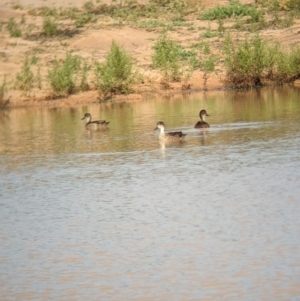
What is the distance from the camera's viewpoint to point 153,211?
44.2 ft

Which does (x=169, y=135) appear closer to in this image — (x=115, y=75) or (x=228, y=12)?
(x=115, y=75)

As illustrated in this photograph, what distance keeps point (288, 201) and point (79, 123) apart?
1166cm

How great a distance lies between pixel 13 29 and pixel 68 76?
814 cm

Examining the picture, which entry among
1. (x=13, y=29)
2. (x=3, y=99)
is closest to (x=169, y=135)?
(x=3, y=99)

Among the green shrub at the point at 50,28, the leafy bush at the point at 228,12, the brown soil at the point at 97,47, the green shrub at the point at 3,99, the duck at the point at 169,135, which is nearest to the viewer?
the duck at the point at 169,135

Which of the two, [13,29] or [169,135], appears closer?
[169,135]

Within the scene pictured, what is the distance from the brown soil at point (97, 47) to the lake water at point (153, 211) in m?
7.26

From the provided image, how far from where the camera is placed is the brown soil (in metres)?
30.8

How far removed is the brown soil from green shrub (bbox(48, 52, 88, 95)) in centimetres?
32

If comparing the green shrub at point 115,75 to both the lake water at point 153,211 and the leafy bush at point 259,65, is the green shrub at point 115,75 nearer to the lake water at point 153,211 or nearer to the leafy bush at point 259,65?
the leafy bush at point 259,65

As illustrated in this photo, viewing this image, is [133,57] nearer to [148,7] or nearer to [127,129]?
[148,7]

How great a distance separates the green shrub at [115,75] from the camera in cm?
3016

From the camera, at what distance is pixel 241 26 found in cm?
3766

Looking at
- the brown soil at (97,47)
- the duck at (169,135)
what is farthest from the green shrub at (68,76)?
the duck at (169,135)
